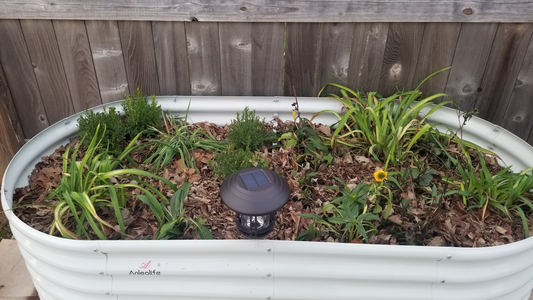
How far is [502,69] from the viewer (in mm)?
2418

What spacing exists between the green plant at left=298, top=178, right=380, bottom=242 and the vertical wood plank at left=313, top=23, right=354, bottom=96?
2.52ft

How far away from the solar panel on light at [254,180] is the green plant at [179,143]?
0.73m

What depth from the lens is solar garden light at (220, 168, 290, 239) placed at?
1.44 meters

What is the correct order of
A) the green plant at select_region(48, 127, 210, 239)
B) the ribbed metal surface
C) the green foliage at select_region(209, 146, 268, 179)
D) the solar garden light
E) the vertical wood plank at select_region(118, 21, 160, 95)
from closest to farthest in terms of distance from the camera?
1. the solar garden light
2. the ribbed metal surface
3. the green plant at select_region(48, 127, 210, 239)
4. the green foliage at select_region(209, 146, 268, 179)
5. the vertical wood plank at select_region(118, 21, 160, 95)

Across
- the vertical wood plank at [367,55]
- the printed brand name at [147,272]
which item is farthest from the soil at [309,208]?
the vertical wood plank at [367,55]

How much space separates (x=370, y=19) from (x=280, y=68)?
0.56m

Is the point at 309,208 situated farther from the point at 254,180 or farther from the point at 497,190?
the point at 497,190

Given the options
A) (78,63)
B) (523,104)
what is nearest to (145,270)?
(78,63)

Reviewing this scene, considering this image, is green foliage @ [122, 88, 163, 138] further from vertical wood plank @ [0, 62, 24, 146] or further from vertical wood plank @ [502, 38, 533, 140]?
vertical wood plank @ [502, 38, 533, 140]

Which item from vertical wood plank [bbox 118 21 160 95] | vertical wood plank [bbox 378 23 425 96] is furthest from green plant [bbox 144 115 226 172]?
vertical wood plank [bbox 378 23 425 96]

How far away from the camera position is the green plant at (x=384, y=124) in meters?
2.22

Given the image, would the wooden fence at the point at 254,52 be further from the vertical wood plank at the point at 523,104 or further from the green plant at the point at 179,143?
the green plant at the point at 179,143

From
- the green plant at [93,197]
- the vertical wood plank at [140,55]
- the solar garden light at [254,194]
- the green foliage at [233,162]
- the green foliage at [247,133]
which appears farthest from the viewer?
the vertical wood plank at [140,55]

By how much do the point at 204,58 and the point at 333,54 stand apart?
0.73 meters
